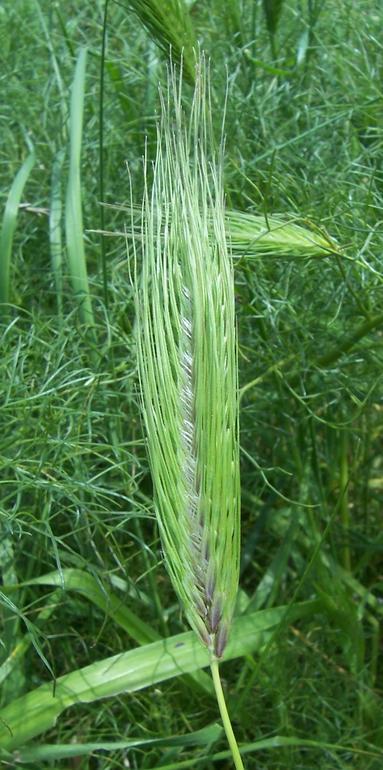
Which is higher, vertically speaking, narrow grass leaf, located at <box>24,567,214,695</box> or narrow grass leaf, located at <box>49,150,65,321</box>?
narrow grass leaf, located at <box>49,150,65,321</box>

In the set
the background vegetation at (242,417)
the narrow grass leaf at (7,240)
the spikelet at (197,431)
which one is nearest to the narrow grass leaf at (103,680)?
the background vegetation at (242,417)

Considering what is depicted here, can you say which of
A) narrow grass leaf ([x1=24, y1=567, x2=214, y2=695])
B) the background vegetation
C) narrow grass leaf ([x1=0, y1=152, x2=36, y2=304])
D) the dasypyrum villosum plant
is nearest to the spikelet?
the dasypyrum villosum plant

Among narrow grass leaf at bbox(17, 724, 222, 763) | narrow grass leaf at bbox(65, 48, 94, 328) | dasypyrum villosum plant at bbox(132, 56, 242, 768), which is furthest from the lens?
narrow grass leaf at bbox(65, 48, 94, 328)

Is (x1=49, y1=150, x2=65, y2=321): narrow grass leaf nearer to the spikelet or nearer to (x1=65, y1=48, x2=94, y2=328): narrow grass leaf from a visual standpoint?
(x1=65, y1=48, x2=94, y2=328): narrow grass leaf

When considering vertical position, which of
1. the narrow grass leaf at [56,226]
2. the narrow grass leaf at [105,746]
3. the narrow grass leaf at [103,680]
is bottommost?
the narrow grass leaf at [105,746]

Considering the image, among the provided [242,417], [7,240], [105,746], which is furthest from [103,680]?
[7,240]

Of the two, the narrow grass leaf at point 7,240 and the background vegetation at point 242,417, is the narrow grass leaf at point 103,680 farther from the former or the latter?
the narrow grass leaf at point 7,240

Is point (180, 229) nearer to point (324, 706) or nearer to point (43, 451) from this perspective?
point (43, 451)

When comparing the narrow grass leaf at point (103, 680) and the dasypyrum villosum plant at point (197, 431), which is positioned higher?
the dasypyrum villosum plant at point (197, 431)
